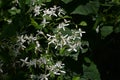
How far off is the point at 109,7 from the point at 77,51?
34 centimetres

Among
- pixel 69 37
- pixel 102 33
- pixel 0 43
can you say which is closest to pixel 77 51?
pixel 69 37

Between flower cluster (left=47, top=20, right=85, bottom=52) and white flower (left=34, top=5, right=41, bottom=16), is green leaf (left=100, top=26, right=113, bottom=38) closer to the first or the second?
flower cluster (left=47, top=20, right=85, bottom=52)

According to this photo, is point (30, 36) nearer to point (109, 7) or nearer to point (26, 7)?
point (26, 7)

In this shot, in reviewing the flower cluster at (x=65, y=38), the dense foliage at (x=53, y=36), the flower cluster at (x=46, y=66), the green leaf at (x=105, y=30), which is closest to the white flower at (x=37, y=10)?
the dense foliage at (x=53, y=36)

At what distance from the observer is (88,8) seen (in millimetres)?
2086

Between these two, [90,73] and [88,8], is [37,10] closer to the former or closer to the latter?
[88,8]

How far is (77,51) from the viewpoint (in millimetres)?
1975

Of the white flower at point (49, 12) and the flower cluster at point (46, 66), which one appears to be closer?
the flower cluster at point (46, 66)

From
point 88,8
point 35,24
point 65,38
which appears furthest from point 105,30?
point 35,24

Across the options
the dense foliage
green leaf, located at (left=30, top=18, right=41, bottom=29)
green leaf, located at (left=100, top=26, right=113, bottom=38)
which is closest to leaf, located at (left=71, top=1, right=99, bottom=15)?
the dense foliage

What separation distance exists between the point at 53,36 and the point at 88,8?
Answer: 1.02 feet

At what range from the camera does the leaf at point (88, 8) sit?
2.06m

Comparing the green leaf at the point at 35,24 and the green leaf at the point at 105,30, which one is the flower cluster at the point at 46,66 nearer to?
the green leaf at the point at 35,24

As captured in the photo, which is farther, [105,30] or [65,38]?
[105,30]
